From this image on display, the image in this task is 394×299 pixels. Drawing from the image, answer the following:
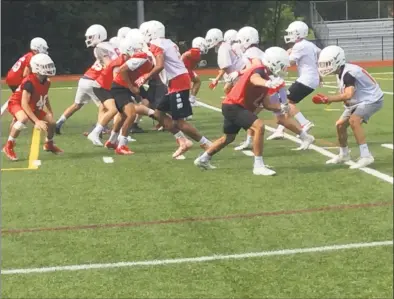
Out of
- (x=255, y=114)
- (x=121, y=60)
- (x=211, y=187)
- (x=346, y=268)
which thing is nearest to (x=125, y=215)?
(x=211, y=187)

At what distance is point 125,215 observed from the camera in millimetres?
3373

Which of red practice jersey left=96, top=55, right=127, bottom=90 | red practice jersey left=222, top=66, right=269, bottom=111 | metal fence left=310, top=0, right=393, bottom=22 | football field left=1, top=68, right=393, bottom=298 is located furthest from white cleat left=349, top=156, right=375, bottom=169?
metal fence left=310, top=0, right=393, bottom=22

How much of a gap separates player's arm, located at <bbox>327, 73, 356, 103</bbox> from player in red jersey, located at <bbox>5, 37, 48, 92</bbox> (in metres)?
0.36

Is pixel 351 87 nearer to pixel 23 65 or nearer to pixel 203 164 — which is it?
pixel 23 65

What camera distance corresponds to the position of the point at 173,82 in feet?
8.83

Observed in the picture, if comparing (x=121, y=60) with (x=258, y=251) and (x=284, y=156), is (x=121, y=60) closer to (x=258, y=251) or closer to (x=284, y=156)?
(x=258, y=251)

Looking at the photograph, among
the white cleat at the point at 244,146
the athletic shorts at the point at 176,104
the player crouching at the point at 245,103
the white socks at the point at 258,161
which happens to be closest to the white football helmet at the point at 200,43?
the player crouching at the point at 245,103

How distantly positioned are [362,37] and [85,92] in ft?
1.43

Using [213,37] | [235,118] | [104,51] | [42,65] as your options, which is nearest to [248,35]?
[213,37]

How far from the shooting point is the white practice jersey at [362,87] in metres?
1.05

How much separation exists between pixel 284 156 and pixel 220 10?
2963 millimetres

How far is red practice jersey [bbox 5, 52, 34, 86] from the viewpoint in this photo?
3.31 feet

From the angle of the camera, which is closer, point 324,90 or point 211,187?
point 324,90

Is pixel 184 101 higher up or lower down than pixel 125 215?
higher up
